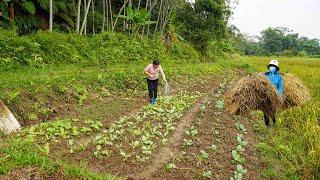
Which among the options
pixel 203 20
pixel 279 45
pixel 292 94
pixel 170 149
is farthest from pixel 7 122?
pixel 279 45

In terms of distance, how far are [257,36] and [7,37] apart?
9882 centimetres

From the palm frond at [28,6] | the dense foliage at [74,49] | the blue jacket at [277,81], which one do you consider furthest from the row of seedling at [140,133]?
the palm frond at [28,6]

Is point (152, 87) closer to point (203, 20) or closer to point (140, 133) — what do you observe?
point (140, 133)

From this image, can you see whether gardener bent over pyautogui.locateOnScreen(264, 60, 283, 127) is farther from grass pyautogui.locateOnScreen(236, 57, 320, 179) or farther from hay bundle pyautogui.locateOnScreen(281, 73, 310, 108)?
grass pyautogui.locateOnScreen(236, 57, 320, 179)

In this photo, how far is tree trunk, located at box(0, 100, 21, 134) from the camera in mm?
8466

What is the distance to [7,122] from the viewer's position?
28.4 ft

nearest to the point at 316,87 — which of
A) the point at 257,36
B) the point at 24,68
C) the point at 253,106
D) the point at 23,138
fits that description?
the point at 253,106

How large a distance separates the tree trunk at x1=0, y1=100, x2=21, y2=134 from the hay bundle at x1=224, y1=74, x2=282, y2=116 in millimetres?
4837

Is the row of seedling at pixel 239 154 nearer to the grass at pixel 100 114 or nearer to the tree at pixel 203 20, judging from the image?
the grass at pixel 100 114

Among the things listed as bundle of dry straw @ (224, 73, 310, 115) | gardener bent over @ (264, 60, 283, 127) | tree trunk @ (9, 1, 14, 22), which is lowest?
bundle of dry straw @ (224, 73, 310, 115)

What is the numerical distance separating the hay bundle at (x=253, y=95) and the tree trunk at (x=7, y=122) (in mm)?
4837

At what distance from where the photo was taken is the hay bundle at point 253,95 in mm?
9016

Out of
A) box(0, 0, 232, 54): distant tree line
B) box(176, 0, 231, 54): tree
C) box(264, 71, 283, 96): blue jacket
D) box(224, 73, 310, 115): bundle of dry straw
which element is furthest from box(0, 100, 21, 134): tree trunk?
box(176, 0, 231, 54): tree

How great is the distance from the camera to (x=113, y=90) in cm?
1408
